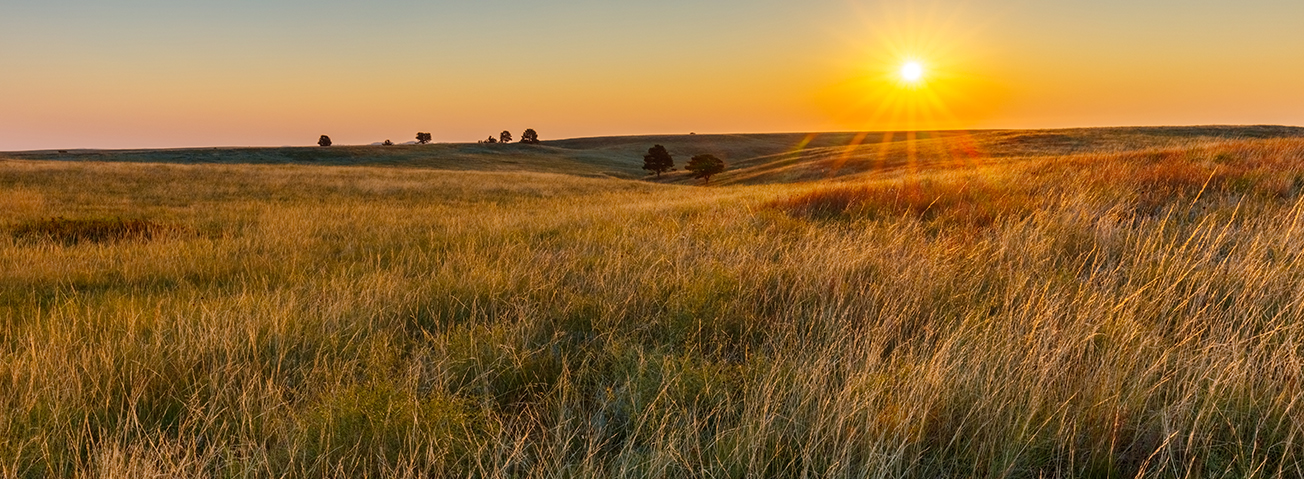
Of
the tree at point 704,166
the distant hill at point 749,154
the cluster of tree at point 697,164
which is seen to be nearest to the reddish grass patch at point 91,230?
the distant hill at point 749,154

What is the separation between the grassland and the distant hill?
2363 centimetres

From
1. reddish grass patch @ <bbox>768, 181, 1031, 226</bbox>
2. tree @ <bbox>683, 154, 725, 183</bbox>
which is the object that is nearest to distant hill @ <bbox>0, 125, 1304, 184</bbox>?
tree @ <bbox>683, 154, 725, 183</bbox>

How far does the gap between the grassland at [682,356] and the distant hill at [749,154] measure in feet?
77.5

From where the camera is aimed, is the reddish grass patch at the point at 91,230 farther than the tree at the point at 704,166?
No

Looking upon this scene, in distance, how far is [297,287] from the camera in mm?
4473

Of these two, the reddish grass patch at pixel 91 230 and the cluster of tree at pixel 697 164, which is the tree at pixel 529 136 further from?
the reddish grass patch at pixel 91 230

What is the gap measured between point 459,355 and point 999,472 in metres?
2.37

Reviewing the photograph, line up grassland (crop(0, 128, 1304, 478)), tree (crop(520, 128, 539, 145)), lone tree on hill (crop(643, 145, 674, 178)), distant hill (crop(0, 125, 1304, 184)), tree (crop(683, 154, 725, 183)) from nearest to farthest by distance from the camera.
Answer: grassland (crop(0, 128, 1304, 478)) < distant hill (crop(0, 125, 1304, 184)) < tree (crop(683, 154, 725, 183)) < lone tree on hill (crop(643, 145, 674, 178)) < tree (crop(520, 128, 539, 145))

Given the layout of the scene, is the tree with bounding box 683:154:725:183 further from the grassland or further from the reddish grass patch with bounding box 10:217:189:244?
the grassland

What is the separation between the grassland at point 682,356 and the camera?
207 cm

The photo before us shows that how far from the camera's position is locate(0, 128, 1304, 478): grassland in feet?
6.79

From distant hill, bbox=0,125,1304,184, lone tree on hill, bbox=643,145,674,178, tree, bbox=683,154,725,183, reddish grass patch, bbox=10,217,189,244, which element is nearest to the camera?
reddish grass patch, bbox=10,217,189,244

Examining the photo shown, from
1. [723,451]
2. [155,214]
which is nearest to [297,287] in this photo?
[723,451]

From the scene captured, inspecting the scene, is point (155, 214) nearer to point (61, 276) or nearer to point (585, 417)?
point (61, 276)
